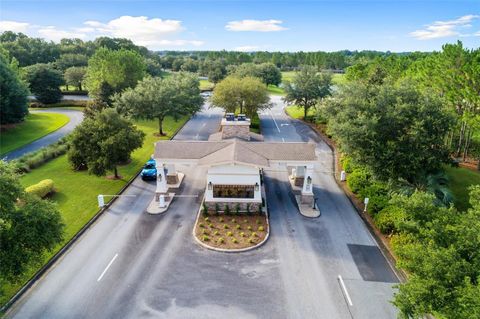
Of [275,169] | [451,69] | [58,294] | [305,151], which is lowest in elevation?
[58,294]

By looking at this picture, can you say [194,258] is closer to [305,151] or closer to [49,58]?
[305,151]

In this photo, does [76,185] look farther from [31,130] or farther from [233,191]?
[31,130]

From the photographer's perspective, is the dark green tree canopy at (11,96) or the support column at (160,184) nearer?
the support column at (160,184)

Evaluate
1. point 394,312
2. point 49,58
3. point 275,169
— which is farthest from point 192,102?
point 49,58

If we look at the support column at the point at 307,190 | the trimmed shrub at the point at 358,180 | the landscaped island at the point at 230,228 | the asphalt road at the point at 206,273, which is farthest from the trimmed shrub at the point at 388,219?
the landscaped island at the point at 230,228

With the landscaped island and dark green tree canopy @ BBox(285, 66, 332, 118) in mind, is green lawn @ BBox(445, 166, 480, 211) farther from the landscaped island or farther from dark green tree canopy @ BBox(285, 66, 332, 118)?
dark green tree canopy @ BBox(285, 66, 332, 118)

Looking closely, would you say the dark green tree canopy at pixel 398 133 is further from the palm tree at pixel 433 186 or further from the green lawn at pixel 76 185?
the green lawn at pixel 76 185
